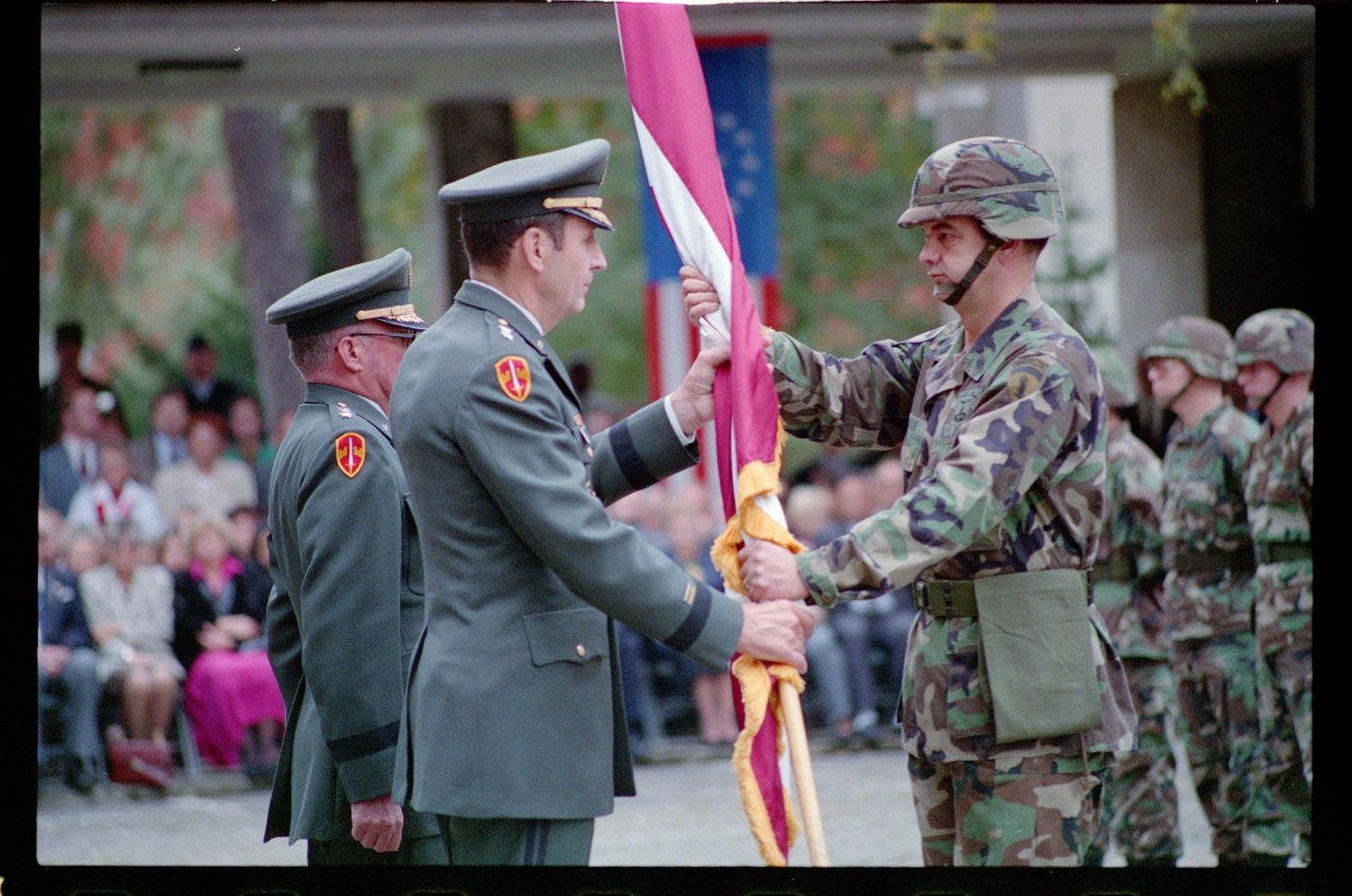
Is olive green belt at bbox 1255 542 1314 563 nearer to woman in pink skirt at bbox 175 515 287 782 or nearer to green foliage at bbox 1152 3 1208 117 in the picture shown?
green foliage at bbox 1152 3 1208 117

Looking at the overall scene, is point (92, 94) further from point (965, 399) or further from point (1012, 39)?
point (965, 399)

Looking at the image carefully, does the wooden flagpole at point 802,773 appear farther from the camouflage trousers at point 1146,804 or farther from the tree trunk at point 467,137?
the tree trunk at point 467,137

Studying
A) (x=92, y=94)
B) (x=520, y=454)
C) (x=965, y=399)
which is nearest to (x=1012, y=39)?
(x=92, y=94)

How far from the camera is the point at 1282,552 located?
602cm

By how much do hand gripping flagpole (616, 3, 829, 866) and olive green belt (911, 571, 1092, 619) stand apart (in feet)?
1.01

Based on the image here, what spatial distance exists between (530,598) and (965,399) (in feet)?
3.36

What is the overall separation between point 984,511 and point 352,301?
1620 millimetres

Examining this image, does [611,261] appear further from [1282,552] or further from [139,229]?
[1282,552]

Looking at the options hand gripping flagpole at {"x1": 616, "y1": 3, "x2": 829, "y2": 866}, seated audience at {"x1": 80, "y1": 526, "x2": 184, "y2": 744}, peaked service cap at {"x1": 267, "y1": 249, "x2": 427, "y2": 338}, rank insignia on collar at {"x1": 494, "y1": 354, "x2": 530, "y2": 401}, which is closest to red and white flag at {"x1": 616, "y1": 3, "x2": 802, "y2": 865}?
hand gripping flagpole at {"x1": 616, "y1": 3, "x2": 829, "y2": 866}

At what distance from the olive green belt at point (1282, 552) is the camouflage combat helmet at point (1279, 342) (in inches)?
24.5

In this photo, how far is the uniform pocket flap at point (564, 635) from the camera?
3.41 meters

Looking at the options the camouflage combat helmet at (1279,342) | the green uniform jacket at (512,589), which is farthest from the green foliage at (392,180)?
the green uniform jacket at (512,589)

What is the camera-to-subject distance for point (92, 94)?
862cm

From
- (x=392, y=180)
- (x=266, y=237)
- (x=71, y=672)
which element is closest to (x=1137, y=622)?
(x=71, y=672)
